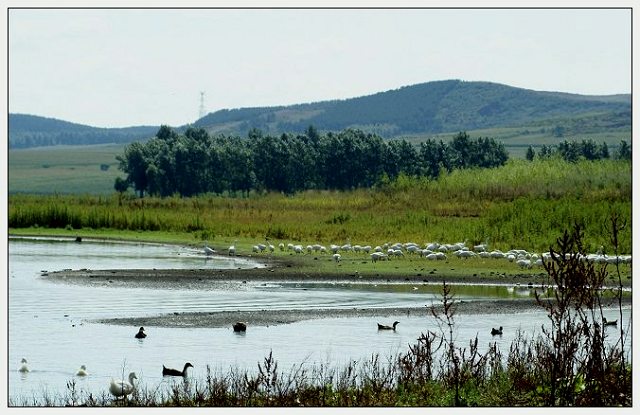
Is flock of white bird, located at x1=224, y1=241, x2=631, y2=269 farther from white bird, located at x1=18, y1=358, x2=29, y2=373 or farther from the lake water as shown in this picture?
white bird, located at x1=18, y1=358, x2=29, y2=373

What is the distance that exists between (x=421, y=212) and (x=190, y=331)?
39079 millimetres

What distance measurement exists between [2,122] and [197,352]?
26.3 feet

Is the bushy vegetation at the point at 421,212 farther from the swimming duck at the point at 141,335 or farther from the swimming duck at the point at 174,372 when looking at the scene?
the swimming duck at the point at 174,372

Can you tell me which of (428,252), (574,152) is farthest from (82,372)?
(574,152)

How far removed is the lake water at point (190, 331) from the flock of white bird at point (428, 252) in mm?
7131

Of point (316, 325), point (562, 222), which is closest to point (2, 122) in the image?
point (316, 325)

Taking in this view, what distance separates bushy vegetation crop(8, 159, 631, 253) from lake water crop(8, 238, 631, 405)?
1646 centimetres

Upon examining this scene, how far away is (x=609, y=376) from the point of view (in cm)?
1439

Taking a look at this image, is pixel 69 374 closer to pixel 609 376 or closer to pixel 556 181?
pixel 609 376

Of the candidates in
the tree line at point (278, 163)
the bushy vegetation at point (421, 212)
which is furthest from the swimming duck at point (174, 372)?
the tree line at point (278, 163)

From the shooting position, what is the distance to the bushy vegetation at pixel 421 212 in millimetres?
51531

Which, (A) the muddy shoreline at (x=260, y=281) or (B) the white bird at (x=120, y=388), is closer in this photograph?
(B) the white bird at (x=120, y=388)

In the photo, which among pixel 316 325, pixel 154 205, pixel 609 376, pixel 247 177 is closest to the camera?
pixel 609 376

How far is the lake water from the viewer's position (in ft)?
64.8
